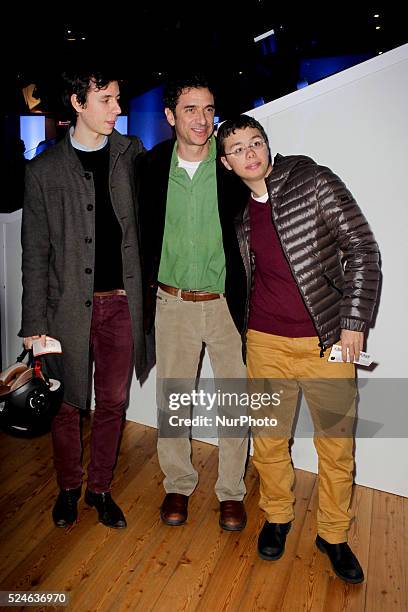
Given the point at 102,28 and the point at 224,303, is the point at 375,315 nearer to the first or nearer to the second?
the point at 224,303

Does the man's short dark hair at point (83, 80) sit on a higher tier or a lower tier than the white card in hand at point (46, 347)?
higher

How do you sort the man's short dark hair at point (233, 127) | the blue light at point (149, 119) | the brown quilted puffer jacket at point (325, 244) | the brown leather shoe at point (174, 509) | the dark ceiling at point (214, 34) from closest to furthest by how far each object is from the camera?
the brown quilted puffer jacket at point (325, 244), the man's short dark hair at point (233, 127), the brown leather shoe at point (174, 509), the blue light at point (149, 119), the dark ceiling at point (214, 34)

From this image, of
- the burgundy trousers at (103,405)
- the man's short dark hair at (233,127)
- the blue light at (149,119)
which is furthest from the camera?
the blue light at (149,119)

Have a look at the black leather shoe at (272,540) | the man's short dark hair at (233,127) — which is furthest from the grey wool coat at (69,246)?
the black leather shoe at (272,540)

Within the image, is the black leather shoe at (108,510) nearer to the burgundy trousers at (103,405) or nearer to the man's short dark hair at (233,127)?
the burgundy trousers at (103,405)

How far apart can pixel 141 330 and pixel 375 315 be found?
1150 mm

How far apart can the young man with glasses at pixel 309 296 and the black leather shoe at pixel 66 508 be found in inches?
35.6

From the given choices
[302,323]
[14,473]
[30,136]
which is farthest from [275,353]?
[30,136]

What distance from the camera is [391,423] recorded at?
254 centimetres

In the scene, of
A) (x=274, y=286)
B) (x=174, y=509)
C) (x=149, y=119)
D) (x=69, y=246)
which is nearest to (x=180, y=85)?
(x=69, y=246)

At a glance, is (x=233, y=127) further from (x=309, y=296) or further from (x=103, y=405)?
(x=103, y=405)

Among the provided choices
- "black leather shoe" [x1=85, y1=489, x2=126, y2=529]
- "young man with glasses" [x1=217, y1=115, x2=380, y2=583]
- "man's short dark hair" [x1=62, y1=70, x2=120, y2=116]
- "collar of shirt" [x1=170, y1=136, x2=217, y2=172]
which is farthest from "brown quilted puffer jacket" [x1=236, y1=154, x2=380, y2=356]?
"black leather shoe" [x1=85, y1=489, x2=126, y2=529]

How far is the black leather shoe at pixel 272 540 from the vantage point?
82.8 inches

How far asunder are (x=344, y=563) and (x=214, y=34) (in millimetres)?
9730
